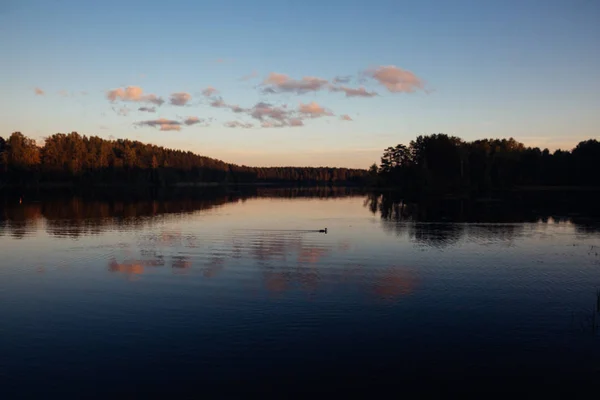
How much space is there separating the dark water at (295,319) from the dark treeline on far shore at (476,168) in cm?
11736

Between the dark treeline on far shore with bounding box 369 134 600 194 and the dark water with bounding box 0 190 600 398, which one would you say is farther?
the dark treeline on far shore with bounding box 369 134 600 194

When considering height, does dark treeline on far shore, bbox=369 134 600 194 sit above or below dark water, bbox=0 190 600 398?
above

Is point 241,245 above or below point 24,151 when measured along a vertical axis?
below

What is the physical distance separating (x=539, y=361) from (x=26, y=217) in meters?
70.9

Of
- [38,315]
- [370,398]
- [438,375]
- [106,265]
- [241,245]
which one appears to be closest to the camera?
[370,398]

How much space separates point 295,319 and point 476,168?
16110 centimetres

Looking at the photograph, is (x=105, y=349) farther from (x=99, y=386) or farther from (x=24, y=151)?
(x=24, y=151)

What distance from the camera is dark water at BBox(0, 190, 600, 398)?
15.0 metres

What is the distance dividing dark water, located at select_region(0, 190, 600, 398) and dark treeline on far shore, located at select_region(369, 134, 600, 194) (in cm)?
11736

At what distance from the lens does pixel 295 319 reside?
20.5m

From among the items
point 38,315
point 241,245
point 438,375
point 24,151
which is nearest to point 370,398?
point 438,375

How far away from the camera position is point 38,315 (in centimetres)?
2127

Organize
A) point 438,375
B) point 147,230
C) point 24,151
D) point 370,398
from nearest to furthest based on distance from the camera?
point 370,398, point 438,375, point 147,230, point 24,151

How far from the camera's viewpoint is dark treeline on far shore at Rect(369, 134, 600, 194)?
6171 inches
